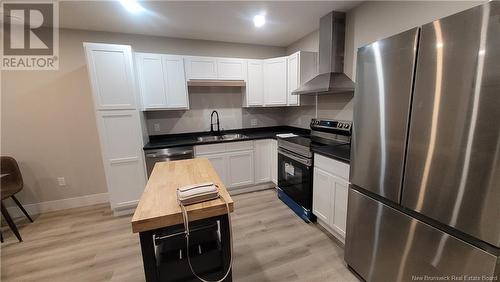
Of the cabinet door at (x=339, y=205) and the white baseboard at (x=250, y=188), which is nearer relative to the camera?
the cabinet door at (x=339, y=205)

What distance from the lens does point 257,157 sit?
3299 mm

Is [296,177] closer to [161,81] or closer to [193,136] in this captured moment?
[193,136]

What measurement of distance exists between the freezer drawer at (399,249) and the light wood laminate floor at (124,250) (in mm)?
322

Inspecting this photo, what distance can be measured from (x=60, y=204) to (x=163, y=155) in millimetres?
1769

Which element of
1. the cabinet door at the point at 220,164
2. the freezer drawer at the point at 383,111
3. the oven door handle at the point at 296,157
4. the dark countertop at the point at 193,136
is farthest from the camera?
the cabinet door at the point at 220,164

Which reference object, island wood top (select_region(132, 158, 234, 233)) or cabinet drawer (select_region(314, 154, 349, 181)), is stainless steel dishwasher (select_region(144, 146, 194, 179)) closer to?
island wood top (select_region(132, 158, 234, 233))

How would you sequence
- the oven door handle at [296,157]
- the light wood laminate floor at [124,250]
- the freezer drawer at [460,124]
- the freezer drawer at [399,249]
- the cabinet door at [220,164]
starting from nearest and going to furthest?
the freezer drawer at [460,124] < the freezer drawer at [399,249] < the light wood laminate floor at [124,250] < the oven door handle at [296,157] < the cabinet door at [220,164]

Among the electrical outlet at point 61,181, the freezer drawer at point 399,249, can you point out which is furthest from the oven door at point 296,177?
the electrical outlet at point 61,181

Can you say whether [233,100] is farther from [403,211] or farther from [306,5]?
[403,211]

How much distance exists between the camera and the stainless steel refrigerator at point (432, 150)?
2.98 feet

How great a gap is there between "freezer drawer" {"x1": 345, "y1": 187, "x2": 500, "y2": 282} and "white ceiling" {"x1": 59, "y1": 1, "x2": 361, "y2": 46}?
2103 mm

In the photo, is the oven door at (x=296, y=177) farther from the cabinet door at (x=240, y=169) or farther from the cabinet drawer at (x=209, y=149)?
the cabinet drawer at (x=209, y=149)

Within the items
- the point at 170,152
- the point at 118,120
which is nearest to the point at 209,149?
the point at 170,152

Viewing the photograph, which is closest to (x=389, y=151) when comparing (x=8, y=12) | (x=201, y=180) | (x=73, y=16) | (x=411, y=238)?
(x=411, y=238)
